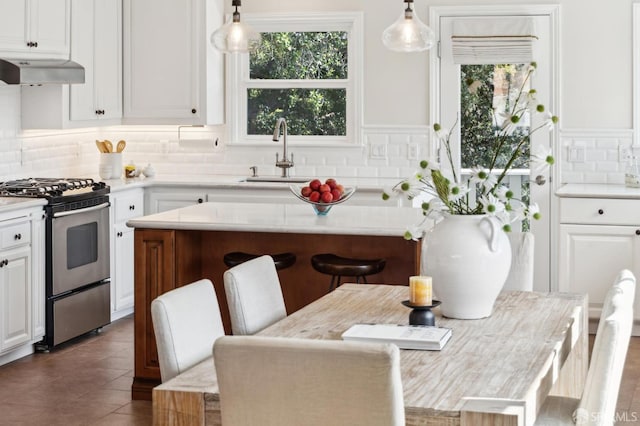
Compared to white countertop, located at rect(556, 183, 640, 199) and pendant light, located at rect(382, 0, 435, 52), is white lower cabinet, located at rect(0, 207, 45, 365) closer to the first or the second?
pendant light, located at rect(382, 0, 435, 52)

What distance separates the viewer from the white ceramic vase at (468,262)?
335 cm

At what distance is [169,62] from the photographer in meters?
7.54

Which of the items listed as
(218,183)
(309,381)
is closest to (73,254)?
(218,183)

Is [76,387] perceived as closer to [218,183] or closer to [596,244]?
[218,183]

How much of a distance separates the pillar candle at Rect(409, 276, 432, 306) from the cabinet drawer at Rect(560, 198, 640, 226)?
353 cm

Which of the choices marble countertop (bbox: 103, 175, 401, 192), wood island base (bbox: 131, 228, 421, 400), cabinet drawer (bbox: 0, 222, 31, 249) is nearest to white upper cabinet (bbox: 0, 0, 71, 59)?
marble countertop (bbox: 103, 175, 401, 192)

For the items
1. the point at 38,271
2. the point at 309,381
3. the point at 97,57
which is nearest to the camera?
the point at 309,381

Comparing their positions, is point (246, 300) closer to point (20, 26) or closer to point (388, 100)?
point (20, 26)

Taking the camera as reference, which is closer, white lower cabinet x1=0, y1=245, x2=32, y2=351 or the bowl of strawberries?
the bowl of strawberries

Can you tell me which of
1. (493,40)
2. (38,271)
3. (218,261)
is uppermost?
(493,40)

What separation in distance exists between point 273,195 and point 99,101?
145 centimetres

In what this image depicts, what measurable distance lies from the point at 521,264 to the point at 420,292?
43.8 inches

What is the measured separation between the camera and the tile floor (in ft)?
15.6

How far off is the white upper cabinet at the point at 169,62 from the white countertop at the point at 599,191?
2.68 metres
